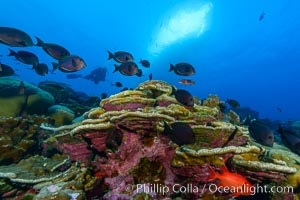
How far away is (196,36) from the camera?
5803cm

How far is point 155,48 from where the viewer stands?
67062mm

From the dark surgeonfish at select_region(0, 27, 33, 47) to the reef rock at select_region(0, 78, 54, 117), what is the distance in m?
3.08

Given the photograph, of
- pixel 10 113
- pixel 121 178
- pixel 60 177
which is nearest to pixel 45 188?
pixel 60 177

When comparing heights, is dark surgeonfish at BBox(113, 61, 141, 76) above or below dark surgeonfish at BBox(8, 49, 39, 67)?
above

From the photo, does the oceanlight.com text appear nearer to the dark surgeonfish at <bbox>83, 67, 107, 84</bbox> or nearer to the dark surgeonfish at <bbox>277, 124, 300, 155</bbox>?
the dark surgeonfish at <bbox>277, 124, 300, 155</bbox>

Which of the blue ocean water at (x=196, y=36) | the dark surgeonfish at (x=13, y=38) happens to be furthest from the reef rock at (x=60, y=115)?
the blue ocean water at (x=196, y=36)

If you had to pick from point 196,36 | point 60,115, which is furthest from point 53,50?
point 196,36

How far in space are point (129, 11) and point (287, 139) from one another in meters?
70.0

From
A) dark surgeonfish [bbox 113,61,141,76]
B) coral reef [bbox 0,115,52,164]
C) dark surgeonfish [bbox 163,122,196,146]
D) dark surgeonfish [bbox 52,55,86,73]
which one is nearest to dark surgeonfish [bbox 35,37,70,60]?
dark surgeonfish [bbox 52,55,86,73]

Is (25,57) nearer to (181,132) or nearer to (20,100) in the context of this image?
(20,100)

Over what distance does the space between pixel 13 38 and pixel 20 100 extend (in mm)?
3729

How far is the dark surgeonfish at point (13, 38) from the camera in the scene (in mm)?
5094

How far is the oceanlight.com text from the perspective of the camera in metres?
3.34

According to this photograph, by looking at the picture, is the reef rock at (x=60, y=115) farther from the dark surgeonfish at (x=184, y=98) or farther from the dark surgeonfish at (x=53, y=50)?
the dark surgeonfish at (x=184, y=98)
